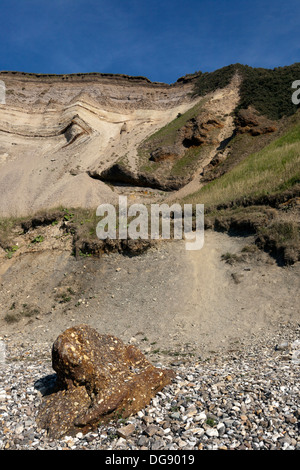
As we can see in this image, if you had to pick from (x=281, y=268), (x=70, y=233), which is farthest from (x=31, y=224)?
(x=281, y=268)

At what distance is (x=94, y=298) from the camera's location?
36.5 feet

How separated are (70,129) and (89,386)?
31.1 m

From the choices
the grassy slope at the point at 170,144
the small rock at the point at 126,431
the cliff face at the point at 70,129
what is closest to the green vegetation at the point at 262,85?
the cliff face at the point at 70,129

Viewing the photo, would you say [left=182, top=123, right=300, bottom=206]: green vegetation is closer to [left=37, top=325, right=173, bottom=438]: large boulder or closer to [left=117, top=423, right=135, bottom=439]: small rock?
[left=37, top=325, right=173, bottom=438]: large boulder

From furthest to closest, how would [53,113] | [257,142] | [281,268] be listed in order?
[53,113] → [257,142] → [281,268]

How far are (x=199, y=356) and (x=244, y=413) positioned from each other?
111 inches

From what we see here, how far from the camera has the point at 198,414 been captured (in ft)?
14.4

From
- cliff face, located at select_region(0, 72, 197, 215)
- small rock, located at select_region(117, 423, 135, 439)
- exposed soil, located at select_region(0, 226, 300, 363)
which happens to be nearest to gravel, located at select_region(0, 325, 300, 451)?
small rock, located at select_region(117, 423, 135, 439)

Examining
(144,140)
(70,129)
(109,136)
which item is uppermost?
(70,129)

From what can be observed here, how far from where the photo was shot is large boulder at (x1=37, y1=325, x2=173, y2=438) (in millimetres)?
4340

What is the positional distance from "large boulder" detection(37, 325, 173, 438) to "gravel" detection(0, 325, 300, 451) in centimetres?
14

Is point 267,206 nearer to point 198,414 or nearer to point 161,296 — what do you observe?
point 161,296

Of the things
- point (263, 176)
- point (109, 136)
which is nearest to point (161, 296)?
point (263, 176)

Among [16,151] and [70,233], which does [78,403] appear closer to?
[70,233]
